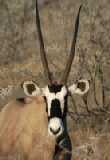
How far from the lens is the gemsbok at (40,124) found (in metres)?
2.67

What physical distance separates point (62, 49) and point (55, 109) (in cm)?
357

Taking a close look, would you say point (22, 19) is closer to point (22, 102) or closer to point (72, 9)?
point (72, 9)

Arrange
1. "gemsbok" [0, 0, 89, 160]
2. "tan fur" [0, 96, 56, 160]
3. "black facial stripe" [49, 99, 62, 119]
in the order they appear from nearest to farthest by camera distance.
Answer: "black facial stripe" [49, 99, 62, 119], "gemsbok" [0, 0, 89, 160], "tan fur" [0, 96, 56, 160]

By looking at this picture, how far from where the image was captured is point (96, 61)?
504 centimetres

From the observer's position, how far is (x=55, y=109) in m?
2.59

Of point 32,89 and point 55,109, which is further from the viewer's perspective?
point 32,89

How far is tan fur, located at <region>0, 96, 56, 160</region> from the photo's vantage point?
277cm

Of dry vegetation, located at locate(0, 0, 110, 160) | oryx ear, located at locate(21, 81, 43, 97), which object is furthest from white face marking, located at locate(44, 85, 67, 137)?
dry vegetation, located at locate(0, 0, 110, 160)

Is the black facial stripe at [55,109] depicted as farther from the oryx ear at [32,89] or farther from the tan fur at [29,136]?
the oryx ear at [32,89]

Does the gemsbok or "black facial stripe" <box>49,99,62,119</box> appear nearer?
"black facial stripe" <box>49,99,62,119</box>

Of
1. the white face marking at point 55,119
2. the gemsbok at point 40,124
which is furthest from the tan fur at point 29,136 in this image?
the white face marking at point 55,119

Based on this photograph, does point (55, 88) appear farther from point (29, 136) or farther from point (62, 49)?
point (62, 49)

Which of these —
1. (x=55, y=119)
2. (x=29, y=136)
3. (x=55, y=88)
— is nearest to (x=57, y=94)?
(x=55, y=88)

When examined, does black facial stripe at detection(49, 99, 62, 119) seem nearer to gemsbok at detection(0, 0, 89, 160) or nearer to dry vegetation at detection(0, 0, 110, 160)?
gemsbok at detection(0, 0, 89, 160)
